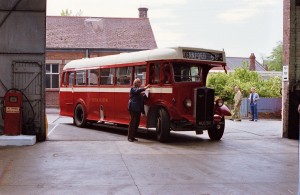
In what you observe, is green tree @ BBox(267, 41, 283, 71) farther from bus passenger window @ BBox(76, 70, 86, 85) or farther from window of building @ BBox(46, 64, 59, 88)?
bus passenger window @ BBox(76, 70, 86, 85)

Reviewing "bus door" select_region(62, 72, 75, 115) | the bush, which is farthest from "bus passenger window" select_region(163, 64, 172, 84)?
the bush

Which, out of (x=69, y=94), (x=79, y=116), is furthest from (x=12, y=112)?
(x=69, y=94)

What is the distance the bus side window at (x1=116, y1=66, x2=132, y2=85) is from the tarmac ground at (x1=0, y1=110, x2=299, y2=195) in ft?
7.14

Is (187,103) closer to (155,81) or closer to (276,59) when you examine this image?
(155,81)

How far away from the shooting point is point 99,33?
37.5 metres

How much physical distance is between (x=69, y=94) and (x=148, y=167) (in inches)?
414

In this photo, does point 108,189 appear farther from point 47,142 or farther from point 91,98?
point 91,98

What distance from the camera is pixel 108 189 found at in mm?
7027

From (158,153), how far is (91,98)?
6.88 meters

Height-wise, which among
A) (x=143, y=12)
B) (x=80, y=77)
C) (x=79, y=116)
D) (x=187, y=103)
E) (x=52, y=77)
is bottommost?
(x=79, y=116)

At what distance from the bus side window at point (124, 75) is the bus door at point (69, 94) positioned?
3601 mm

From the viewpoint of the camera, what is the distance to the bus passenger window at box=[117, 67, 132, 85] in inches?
596

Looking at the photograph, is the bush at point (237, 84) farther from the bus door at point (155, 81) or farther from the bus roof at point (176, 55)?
the bus door at point (155, 81)

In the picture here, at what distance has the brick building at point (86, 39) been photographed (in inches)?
1375
